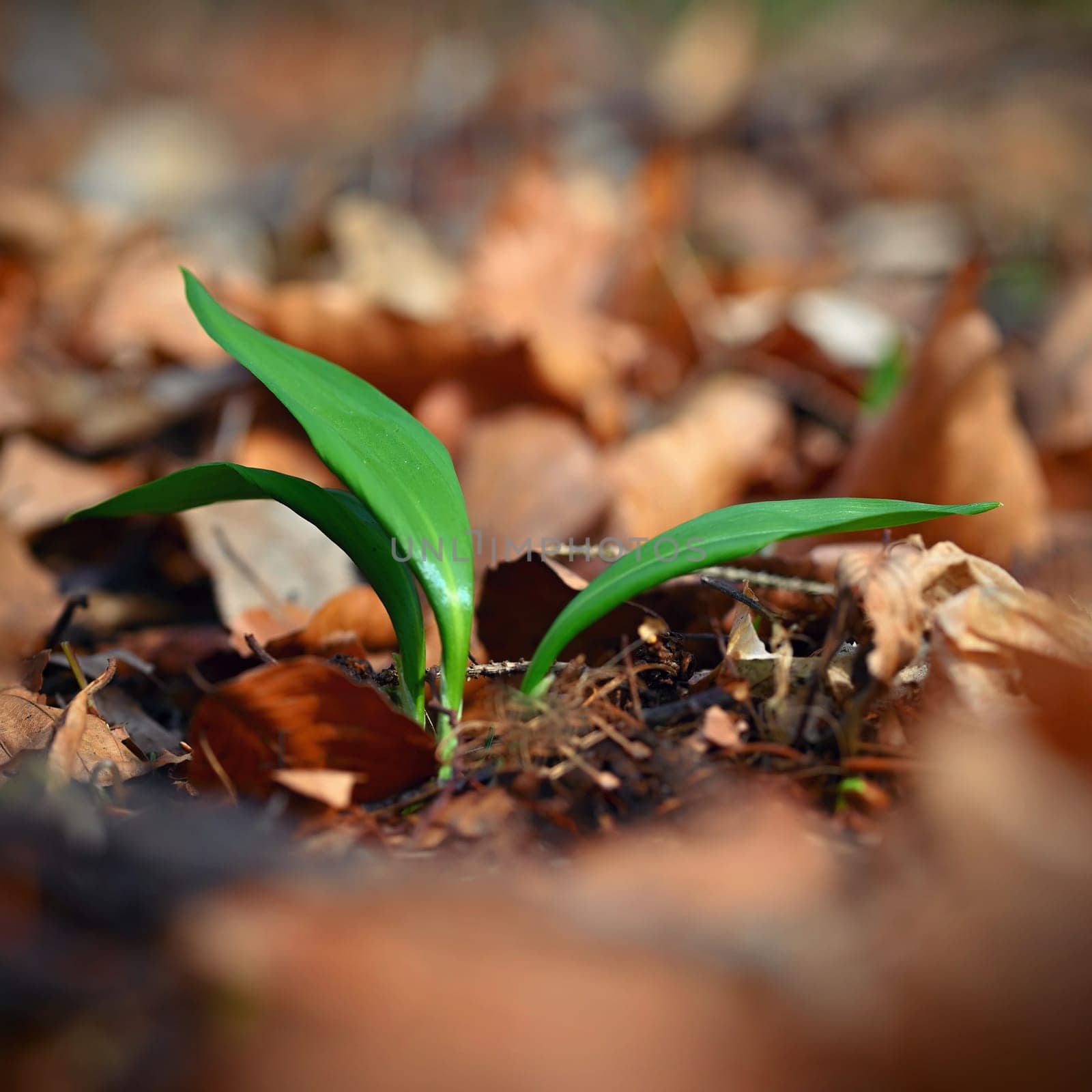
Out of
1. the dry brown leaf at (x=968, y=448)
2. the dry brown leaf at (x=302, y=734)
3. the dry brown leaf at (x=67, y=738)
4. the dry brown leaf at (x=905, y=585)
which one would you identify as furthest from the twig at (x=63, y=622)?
the dry brown leaf at (x=968, y=448)

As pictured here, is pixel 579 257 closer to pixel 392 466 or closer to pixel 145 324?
pixel 145 324

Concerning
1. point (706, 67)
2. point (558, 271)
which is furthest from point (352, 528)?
point (706, 67)

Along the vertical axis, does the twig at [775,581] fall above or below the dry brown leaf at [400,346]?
below

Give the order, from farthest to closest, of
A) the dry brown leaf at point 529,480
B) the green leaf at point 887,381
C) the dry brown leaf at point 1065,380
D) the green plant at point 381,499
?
the dry brown leaf at point 1065,380 < the green leaf at point 887,381 < the dry brown leaf at point 529,480 < the green plant at point 381,499

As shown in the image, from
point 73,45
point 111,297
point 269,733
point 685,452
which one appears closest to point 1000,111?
point 685,452

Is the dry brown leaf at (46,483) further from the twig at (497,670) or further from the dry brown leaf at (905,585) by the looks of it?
the dry brown leaf at (905,585)

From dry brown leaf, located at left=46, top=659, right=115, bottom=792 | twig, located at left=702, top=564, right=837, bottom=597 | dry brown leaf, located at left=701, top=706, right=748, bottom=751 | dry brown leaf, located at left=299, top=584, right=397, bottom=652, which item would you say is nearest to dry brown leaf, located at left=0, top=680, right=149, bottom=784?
dry brown leaf, located at left=46, top=659, right=115, bottom=792

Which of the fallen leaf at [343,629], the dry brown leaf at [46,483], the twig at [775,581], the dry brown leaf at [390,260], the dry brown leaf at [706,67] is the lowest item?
the dry brown leaf at [46,483]
